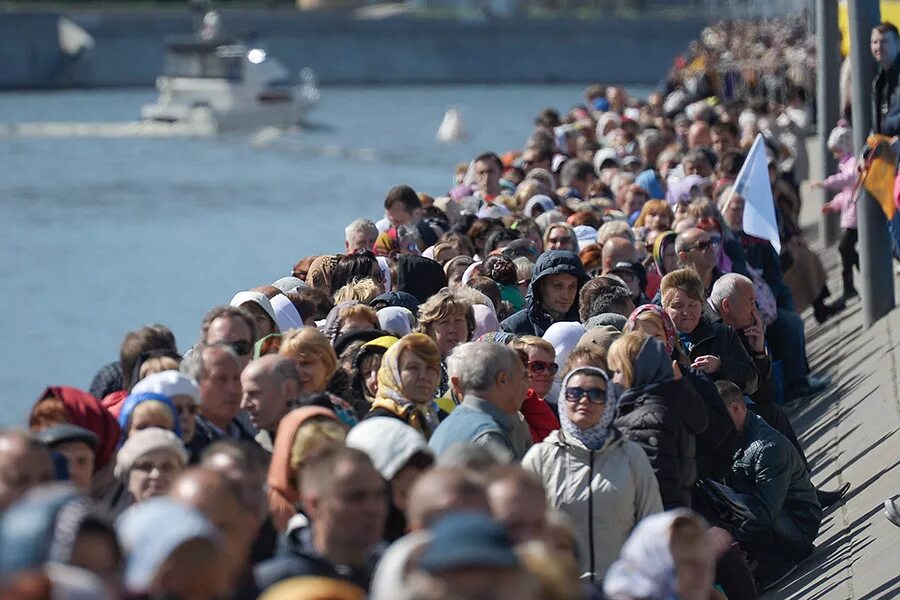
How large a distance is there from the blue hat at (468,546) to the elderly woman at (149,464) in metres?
2.13

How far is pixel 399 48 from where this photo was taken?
117625mm

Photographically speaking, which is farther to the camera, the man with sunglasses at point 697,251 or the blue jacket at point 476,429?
the man with sunglasses at point 697,251

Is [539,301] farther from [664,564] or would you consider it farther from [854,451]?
[664,564]

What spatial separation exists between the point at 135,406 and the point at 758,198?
304 inches

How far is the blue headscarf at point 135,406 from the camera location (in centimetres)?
742

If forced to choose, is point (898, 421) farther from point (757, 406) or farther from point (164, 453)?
point (164, 453)

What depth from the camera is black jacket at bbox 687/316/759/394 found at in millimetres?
10149

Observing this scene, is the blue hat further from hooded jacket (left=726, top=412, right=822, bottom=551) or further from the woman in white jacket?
hooded jacket (left=726, top=412, right=822, bottom=551)

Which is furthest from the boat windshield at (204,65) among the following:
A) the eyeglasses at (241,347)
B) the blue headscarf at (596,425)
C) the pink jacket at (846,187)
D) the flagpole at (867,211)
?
the blue headscarf at (596,425)

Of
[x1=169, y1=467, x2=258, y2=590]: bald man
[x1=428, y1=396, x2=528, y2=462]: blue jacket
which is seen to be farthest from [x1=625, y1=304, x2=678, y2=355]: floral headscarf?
[x1=169, y1=467, x2=258, y2=590]: bald man

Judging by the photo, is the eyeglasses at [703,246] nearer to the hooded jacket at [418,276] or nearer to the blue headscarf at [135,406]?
the hooded jacket at [418,276]

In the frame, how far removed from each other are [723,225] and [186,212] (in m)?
45.0

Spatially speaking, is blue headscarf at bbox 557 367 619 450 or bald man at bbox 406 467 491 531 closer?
bald man at bbox 406 467 491 531

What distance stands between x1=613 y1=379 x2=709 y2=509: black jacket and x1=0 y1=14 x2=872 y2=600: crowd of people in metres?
0.01
